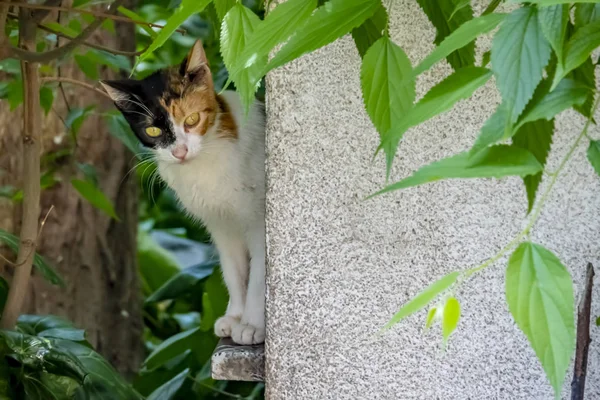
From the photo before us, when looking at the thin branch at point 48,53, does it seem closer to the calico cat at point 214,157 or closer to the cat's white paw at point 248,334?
the calico cat at point 214,157

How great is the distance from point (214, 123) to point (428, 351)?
31.3 inches

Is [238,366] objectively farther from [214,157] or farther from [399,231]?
[214,157]

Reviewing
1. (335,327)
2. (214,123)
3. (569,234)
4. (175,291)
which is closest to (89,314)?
(175,291)

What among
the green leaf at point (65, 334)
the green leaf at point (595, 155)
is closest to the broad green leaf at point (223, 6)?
the green leaf at point (595, 155)

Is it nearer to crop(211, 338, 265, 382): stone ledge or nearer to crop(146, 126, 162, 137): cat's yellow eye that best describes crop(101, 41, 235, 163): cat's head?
crop(146, 126, 162, 137): cat's yellow eye

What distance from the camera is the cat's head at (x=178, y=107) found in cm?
183

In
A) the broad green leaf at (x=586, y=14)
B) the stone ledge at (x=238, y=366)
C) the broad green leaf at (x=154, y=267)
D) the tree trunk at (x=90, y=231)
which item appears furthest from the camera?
the broad green leaf at (x=154, y=267)

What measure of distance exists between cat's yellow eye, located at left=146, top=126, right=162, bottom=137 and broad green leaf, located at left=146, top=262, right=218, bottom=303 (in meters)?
0.61

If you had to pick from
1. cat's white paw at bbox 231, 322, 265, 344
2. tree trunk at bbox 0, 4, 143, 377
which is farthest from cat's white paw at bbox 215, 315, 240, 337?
tree trunk at bbox 0, 4, 143, 377

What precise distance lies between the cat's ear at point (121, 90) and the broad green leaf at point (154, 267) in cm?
196

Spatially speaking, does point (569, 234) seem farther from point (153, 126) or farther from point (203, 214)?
point (153, 126)

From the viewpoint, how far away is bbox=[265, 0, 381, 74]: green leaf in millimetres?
834

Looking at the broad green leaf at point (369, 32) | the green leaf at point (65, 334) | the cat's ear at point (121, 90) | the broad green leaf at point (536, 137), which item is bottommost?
the green leaf at point (65, 334)

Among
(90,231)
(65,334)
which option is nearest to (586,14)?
(65,334)
